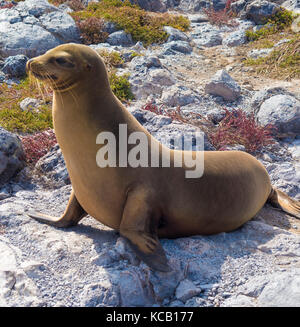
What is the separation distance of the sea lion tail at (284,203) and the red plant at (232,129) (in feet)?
3.93

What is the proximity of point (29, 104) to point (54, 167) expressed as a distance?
2737 mm

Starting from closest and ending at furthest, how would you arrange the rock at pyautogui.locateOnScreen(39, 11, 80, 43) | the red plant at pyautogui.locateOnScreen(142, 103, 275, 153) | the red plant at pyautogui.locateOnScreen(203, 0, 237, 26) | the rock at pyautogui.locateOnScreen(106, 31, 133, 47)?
the red plant at pyautogui.locateOnScreen(142, 103, 275, 153)
the rock at pyautogui.locateOnScreen(39, 11, 80, 43)
the rock at pyautogui.locateOnScreen(106, 31, 133, 47)
the red plant at pyautogui.locateOnScreen(203, 0, 237, 26)

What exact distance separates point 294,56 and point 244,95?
273cm

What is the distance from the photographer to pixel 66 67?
2.89m

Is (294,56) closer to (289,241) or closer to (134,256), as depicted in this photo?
(289,241)

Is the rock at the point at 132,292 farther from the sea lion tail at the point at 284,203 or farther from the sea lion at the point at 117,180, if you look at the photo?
the sea lion tail at the point at 284,203

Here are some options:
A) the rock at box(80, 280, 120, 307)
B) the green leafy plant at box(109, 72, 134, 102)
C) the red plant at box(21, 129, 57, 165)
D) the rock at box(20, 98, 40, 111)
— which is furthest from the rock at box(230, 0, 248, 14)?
the rock at box(80, 280, 120, 307)

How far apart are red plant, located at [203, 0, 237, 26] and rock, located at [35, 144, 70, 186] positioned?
9906 millimetres

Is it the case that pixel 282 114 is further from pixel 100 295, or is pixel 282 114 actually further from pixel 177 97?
pixel 100 295

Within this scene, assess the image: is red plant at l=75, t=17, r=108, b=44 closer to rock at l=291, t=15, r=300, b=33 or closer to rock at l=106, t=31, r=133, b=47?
rock at l=106, t=31, r=133, b=47

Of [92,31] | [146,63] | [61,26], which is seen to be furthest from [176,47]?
[61,26]

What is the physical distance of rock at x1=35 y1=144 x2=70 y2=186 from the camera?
16.0 ft

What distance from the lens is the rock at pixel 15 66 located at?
29.1ft

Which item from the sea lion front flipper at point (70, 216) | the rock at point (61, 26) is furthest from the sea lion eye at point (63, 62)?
the rock at point (61, 26)
